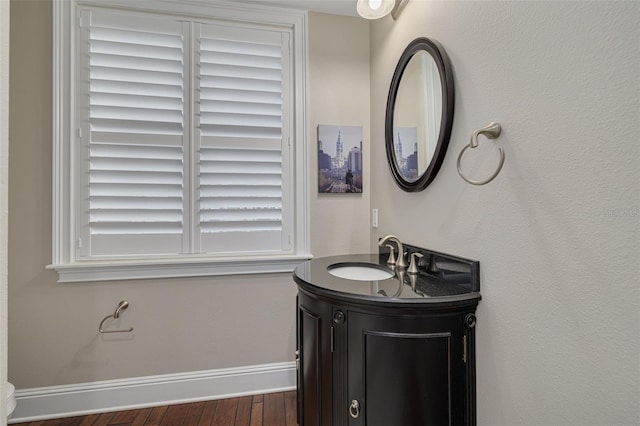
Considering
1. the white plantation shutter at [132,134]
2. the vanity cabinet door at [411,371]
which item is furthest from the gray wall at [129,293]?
the vanity cabinet door at [411,371]

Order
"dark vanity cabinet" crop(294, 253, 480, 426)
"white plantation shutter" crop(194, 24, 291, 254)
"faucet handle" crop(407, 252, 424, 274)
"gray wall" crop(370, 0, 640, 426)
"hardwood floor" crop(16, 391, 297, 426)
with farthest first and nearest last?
"white plantation shutter" crop(194, 24, 291, 254), "hardwood floor" crop(16, 391, 297, 426), "faucet handle" crop(407, 252, 424, 274), "dark vanity cabinet" crop(294, 253, 480, 426), "gray wall" crop(370, 0, 640, 426)

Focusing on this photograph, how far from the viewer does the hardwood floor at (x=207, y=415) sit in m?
1.81

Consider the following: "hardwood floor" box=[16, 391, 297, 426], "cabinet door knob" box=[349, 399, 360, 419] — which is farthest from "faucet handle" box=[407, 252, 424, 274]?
"hardwood floor" box=[16, 391, 297, 426]

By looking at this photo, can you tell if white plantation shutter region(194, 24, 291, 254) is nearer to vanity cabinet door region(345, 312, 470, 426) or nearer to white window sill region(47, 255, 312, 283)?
white window sill region(47, 255, 312, 283)

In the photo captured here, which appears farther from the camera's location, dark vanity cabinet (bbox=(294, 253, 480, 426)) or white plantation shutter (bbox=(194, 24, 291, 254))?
white plantation shutter (bbox=(194, 24, 291, 254))

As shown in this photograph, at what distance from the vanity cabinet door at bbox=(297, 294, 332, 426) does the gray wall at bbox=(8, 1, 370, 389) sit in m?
0.76

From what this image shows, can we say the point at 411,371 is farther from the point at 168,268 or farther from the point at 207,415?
the point at 168,268

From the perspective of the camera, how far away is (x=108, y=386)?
1.92 meters

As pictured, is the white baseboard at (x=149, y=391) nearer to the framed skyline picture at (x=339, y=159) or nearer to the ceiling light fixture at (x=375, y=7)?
the framed skyline picture at (x=339, y=159)

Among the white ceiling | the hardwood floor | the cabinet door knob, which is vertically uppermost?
the white ceiling

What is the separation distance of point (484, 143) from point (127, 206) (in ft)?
6.43

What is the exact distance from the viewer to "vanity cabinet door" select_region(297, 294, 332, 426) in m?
1.24

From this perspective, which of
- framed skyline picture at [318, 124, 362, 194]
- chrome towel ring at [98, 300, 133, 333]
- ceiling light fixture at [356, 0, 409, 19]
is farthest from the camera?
framed skyline picture at [318, 124, 362, 194]

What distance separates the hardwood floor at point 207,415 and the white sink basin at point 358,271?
0.93 m
